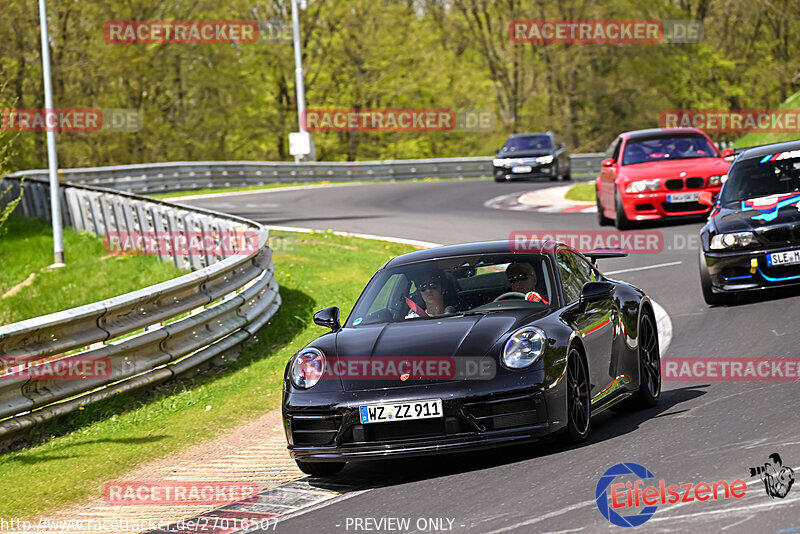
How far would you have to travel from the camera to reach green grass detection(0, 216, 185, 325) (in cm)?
1717

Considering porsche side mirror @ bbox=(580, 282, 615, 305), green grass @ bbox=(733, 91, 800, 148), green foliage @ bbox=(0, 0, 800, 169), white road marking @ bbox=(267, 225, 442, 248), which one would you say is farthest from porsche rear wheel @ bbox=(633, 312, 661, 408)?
green foliage @ bbox=(0, 0, 800, 169)

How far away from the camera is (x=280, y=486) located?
705 centimetres

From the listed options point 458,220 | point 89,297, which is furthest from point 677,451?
point 458,220

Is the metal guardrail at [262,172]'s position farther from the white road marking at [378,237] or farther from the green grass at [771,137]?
the white road marking at [378,237]

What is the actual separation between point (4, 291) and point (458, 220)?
943 centimetres

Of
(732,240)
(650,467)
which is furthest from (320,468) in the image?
(732,240)

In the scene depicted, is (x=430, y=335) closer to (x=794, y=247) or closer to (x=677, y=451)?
(x=677, y=451)

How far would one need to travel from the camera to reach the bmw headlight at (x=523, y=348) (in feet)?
22.1

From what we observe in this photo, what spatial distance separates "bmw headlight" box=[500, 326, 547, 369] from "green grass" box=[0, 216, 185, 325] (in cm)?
1066

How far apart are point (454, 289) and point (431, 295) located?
170 mm

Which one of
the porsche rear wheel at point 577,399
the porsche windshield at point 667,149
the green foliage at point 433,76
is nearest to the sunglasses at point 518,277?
the porsche rear wheel at point 577,399

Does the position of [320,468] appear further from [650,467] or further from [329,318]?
[650,467]

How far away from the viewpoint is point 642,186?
776 inches

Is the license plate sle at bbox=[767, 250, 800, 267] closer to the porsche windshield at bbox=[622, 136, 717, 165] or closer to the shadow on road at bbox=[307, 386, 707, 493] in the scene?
the shadow on road at bbox=[307, 386, 707, 493]
